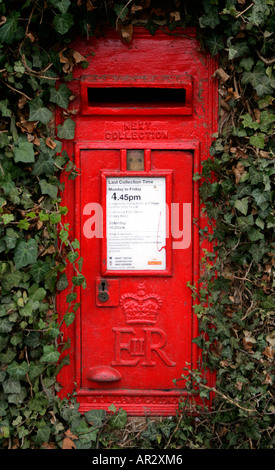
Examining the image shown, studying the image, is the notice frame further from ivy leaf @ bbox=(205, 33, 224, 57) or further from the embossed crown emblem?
ivy leaf @ bbox=(205, 33, 224, 57)

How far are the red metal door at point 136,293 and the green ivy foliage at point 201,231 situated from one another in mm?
116

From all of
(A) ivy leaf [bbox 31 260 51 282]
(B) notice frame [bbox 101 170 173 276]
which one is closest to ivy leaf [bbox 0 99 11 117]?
(B) notice frame [bbox 101 170 173 276]

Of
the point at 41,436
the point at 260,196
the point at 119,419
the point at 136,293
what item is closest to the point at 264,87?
the point at 260,196

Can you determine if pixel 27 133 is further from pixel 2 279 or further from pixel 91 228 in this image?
pixel 2 279

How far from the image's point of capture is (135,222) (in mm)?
2615

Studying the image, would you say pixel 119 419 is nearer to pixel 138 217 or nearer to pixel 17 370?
pixel 17 370

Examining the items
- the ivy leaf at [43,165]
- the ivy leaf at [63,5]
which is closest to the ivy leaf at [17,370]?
the ivy leaf at [43,165]

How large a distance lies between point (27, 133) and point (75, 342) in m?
1.36

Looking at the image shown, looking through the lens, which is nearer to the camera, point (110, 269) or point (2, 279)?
point (2, 279)

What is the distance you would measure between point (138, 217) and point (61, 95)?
35.2 inches

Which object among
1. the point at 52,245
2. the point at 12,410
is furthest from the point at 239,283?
the point at 12,410

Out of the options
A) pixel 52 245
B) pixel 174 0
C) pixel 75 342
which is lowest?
pixel 75 342
